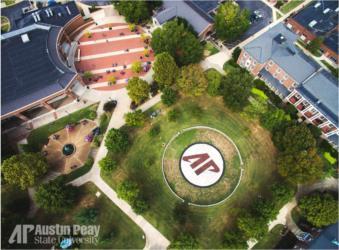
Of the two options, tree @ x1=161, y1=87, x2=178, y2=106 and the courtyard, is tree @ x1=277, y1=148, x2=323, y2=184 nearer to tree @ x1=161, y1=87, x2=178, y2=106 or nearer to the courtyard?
tree @ x1=161, y1=87, x2=178, y2=106

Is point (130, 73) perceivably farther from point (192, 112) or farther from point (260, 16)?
point (260, 16)

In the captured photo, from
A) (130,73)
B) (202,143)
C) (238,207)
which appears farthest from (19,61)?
(238,207)

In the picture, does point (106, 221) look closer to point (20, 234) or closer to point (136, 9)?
point (20, 234)

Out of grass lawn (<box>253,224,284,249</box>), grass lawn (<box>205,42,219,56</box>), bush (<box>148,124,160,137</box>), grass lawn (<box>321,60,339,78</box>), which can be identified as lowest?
grass lawn (<box>253,224,284,249</box>)

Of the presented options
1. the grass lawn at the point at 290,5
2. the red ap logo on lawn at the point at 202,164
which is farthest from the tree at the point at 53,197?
the grass lawn at the point at 290,5

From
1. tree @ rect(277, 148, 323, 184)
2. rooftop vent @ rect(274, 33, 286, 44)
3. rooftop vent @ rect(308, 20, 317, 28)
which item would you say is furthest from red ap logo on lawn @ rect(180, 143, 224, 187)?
rooftop vent @ rect(308, 20, 317, 28)

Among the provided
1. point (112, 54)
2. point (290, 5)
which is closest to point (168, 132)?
point (112, 54)
